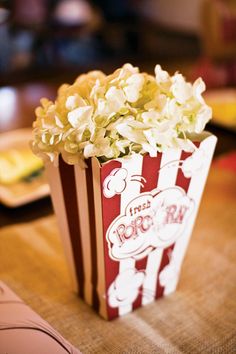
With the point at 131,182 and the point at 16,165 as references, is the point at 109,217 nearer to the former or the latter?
the point at 131,182

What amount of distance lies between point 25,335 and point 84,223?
190 mm

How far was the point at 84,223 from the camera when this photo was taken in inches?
27.4

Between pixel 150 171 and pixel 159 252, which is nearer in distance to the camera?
pixel 150 171

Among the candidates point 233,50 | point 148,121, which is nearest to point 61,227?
point 148,121

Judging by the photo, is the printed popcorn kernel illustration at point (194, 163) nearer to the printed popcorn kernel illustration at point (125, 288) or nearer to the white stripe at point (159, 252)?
the white stripe at point (159, 252)

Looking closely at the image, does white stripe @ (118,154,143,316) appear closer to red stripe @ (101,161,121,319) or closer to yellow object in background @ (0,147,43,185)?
red stripe @ (101,161,121,319)

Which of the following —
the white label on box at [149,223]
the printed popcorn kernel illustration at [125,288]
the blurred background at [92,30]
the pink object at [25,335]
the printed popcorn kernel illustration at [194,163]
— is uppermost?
the printed popcorn kernel illustration at [194,163]

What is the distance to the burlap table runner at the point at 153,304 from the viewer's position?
68 cm

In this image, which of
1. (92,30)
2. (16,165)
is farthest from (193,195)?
(92,30)

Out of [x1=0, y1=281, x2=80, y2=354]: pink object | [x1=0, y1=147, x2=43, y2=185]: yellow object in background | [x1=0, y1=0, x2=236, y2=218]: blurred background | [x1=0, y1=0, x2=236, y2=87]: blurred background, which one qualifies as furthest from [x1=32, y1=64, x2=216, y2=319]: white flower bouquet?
[x1=0, y1=0, x2=236, y2=87]: blurred background

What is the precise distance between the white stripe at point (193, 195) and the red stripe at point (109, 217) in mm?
123

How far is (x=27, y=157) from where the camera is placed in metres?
1.22

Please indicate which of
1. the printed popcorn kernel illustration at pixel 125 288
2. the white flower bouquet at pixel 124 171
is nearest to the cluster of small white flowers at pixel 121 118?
the white flower bouquet at pixel 124 171

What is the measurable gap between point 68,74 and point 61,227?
1365 millimetres
